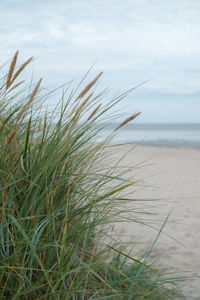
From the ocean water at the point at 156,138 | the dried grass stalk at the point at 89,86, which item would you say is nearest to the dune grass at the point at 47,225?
the dried grass stalk at the point at 89,86

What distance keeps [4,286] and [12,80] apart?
3.45ft

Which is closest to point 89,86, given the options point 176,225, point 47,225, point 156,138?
point 47,225

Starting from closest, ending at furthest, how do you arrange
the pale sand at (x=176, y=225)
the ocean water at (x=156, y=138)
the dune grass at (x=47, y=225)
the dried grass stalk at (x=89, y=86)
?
the dune grass at (x=47, y=225)
the dried grass stalk at (x=89, y=86)
the ocean water at (x=156, y=138)
the pale sand at (x=176, y=225)

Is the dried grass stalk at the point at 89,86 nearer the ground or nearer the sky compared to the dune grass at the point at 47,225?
nearer the sky

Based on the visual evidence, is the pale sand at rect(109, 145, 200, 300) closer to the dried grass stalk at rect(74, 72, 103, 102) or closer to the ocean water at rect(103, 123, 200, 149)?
the ocean water at rect(103, 123, 200, 149)

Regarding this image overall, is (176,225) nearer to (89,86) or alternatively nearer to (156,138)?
(89,86)

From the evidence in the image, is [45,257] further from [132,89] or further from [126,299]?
[132,89]

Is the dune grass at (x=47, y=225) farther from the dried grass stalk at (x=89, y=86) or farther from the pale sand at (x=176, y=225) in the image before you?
the pale sand at (x=176, y=225)

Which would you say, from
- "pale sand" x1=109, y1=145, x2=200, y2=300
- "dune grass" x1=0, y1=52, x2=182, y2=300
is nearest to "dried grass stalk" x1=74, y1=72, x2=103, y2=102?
"dune grass" x1=0, y1=52, x2=182, y2=300

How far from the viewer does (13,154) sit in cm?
185

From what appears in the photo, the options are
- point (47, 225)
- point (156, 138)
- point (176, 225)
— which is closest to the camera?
point (47, 225)

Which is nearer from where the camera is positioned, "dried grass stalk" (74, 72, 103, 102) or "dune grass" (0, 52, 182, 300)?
"dune grass" (0, 52, 182, 300)

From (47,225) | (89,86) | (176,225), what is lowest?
(176,225)

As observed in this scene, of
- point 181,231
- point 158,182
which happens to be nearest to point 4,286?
point 181,231
